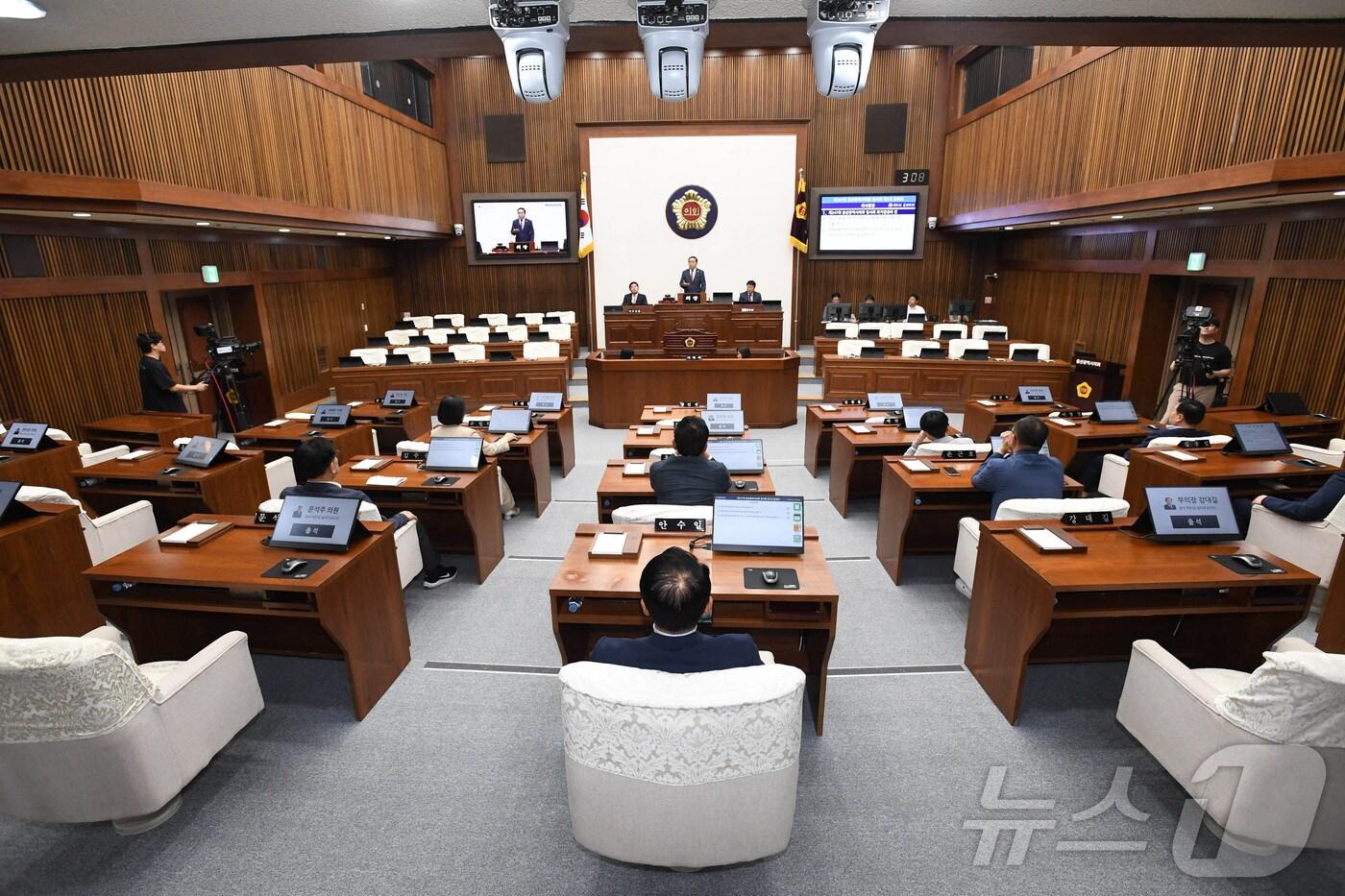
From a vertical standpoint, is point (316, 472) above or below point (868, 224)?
below

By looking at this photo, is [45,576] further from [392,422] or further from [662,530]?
[662,530]

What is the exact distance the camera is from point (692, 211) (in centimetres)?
1323

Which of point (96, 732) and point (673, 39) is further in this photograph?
point (673, 39)

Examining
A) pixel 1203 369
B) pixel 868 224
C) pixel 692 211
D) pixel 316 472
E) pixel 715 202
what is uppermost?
pixel 715 202

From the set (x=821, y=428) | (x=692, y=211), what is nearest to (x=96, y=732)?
(x=821, y=428)

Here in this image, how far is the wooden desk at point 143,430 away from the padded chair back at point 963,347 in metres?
9.55

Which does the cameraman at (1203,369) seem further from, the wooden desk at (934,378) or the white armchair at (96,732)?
the white armchair at (96,732)

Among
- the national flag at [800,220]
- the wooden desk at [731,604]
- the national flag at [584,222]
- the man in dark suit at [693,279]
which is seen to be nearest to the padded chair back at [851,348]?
the man in dark suit at [693,279]

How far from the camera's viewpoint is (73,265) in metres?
6.70

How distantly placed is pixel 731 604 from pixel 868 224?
12.6 meters

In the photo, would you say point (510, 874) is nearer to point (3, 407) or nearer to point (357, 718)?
point (357, 718)

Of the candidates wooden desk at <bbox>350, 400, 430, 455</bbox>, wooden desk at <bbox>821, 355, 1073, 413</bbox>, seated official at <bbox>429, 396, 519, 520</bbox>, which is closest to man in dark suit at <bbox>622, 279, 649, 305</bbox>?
wooden desk at <bbox>821, 355, 1073, 413</bbox>

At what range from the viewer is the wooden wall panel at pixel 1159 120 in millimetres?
5988

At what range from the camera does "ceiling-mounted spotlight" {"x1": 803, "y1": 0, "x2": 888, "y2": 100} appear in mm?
2693
